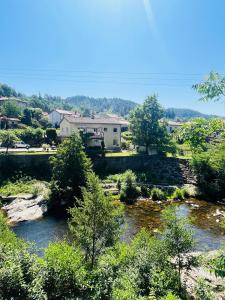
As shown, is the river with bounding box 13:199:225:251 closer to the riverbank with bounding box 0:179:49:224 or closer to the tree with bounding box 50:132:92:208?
the riverbank with bounding box 0:179:49:224

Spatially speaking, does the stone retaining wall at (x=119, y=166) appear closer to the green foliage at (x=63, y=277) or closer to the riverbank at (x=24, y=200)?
the riverbank at (x=24, y=200)

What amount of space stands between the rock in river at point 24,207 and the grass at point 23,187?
1293mm

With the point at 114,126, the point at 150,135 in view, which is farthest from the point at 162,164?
the point at 114,126

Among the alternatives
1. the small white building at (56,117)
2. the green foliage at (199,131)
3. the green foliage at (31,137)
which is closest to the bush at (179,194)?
the green foliage at (199,131)

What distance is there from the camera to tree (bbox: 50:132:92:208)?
4169 centimetres

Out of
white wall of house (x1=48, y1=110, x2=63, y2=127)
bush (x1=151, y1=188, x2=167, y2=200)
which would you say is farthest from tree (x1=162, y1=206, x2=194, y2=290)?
white wall of house (x1=48, y1=110, x2=63, y2=127)

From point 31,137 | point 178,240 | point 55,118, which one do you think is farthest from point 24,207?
point 55,118

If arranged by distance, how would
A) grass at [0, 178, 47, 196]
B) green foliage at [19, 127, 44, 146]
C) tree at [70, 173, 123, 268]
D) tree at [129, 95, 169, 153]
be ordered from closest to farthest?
tree at [70, 173, 123, 268]
grass at [0, 178, 47, 196]
tree at [129, 95, 169, 153]
green foliage at [19, 127, 44, 146]

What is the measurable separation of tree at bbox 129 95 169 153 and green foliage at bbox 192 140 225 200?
13713mm

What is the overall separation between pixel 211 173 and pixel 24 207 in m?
31.6

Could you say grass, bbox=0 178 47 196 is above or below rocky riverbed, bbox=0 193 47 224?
above

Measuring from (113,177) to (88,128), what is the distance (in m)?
21.5

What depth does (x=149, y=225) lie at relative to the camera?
35.9 metres

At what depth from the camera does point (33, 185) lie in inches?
1877
